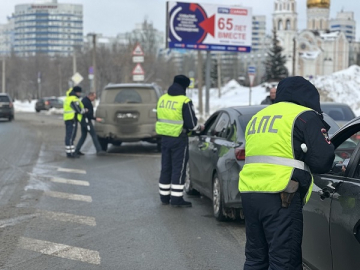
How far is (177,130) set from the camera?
9141mm

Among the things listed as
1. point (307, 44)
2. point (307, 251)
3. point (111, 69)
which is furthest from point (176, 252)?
point (307, 44)

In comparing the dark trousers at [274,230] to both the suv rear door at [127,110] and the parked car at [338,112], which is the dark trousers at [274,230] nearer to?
the parked car at [338,112]

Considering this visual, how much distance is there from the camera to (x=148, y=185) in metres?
11.4

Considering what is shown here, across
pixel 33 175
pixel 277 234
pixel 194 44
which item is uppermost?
pixel 194 44

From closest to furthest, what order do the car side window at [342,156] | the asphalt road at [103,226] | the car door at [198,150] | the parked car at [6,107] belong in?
the car side window at [342,156] → the asphalt road at [103,226] → the car door at [198,150] → the parked car at [6,107]

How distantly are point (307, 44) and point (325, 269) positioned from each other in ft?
381

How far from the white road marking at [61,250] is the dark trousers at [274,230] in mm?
2359

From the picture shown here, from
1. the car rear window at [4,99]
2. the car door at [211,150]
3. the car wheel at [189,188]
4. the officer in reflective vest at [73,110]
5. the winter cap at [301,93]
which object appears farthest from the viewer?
the car rear window at [4,99]

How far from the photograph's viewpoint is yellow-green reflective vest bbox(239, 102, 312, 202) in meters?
4.10

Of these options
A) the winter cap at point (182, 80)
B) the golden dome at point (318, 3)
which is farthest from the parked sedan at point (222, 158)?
the golden dome at point (318, 3)

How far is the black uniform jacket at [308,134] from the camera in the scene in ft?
13.3

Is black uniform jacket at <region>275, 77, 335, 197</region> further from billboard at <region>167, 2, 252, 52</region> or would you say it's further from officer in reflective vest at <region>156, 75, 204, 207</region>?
billboard at <region>167, 2, 252, 52</region>

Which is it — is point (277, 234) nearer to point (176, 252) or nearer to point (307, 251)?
point (307, 251)

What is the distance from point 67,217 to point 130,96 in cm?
894
